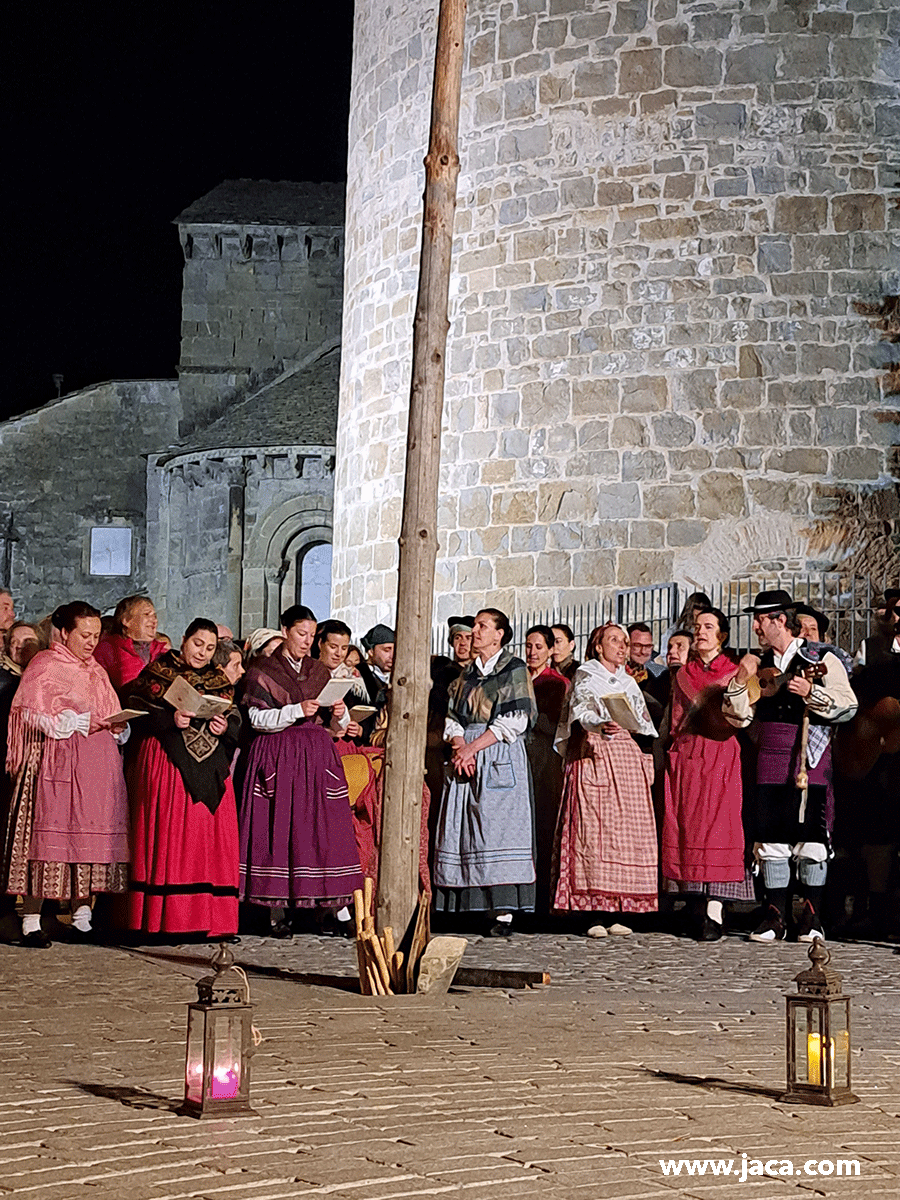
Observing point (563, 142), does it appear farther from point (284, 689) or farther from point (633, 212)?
point (284, 689)

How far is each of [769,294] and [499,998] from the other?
7.24 m

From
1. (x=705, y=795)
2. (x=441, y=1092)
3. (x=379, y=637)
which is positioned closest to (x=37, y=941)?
(x=379, y=637)

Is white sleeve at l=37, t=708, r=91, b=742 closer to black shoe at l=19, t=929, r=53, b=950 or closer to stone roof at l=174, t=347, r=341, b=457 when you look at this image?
black shoe at l=19, t=929, r=53, b=950

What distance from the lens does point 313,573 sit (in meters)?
28.2

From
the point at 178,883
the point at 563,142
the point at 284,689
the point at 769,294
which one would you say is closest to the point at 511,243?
the point at 563,142

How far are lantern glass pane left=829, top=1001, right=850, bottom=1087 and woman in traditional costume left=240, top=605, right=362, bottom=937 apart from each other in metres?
4.22

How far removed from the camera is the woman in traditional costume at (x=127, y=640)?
8492 mm

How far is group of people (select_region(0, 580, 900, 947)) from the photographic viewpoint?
778 centimetres

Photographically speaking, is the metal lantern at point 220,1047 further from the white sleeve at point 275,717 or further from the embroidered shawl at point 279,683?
the embroidered shawl at point 279,683

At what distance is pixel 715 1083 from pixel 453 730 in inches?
165

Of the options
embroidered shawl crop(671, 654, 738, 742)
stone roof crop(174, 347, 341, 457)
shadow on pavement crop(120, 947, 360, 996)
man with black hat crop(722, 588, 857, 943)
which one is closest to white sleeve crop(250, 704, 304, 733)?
shadow on pavement crop(120, 947, 360, 996)

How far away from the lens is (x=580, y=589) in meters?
12.2

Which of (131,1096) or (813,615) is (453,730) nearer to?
(813,615)

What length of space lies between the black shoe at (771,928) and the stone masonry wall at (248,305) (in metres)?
24.0
